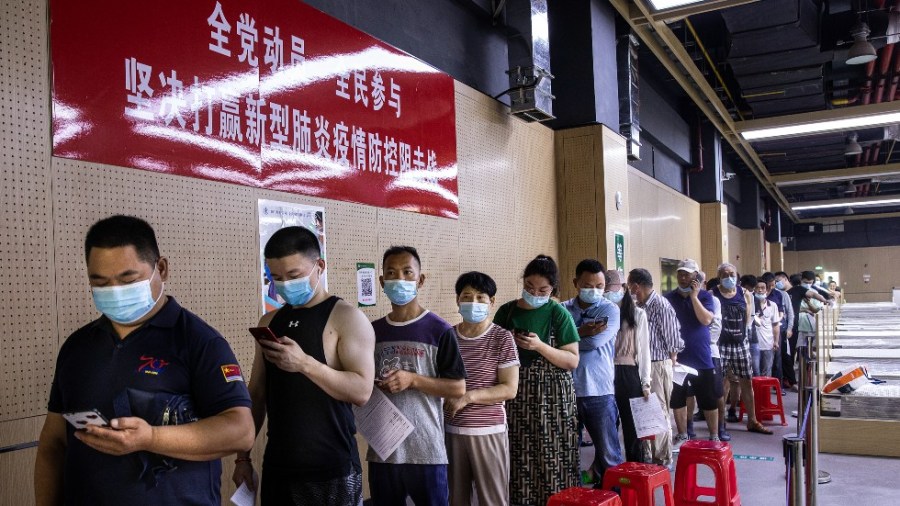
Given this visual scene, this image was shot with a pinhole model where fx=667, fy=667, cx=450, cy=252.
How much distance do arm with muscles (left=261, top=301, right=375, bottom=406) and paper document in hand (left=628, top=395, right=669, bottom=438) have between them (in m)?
2.59

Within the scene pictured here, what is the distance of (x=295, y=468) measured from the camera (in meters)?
2.05

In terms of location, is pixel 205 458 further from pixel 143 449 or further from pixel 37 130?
pixel 37 130

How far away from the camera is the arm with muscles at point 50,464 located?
1689mm

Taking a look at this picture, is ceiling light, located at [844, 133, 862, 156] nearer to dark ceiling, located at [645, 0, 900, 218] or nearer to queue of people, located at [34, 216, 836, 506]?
dark ceiling, located at [645, 0, 900, 218]

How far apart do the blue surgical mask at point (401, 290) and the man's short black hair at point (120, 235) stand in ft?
3.72

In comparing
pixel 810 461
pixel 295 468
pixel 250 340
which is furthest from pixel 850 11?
pixel 295 468

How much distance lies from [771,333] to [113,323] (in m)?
7.59

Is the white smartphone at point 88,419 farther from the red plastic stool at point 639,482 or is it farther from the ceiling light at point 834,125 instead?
the ceiling light at point 834,125

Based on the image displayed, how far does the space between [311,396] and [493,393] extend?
1.07 m

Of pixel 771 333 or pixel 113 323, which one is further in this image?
pixel 771 333

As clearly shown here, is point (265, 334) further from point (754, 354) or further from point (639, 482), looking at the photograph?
point (754, 354)

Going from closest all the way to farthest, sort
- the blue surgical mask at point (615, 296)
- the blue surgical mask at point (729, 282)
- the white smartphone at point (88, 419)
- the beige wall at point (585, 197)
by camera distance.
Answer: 1. the white smartphone at point (88, 419)
2. the blue surgical mask at point (615, 296)
3. the blue surgical mask at point (729, 282)
4. the beige wall at point (585, 197)

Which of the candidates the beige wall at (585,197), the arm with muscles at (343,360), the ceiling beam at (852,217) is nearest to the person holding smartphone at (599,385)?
the arm with muscles at (343,360)

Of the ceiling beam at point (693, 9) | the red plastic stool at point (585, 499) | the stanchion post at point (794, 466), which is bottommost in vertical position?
the red plastic stool at point (585, 499)
